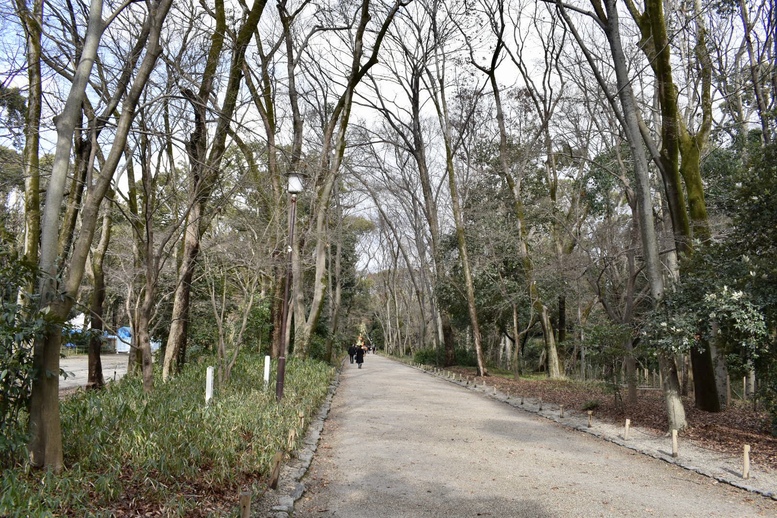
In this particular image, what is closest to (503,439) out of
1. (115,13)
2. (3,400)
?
(3,400)

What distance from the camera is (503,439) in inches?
361

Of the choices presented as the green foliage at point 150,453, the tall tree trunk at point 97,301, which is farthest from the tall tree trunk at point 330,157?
the green foliage at point 150,453

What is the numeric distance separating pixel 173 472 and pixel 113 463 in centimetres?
53

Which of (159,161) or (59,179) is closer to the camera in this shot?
(59,179)

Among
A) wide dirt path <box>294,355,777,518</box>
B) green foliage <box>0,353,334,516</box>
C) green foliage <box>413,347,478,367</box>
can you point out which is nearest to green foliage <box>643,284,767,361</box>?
wide dirt path <box>294,355,777,518</box>

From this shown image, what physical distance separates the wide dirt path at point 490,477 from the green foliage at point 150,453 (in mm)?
822

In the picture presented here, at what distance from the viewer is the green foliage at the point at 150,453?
4004 mm

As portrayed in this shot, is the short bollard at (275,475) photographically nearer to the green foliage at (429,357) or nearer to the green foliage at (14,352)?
the green foliage at (14,352)

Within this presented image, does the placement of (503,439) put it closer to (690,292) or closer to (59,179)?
(690,292)

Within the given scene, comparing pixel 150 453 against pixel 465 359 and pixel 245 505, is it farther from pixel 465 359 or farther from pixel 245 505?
pixel 465 359

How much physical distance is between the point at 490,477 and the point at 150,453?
3.92 metres

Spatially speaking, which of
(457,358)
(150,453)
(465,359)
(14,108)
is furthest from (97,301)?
(465,359)

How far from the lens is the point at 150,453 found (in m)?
5.00

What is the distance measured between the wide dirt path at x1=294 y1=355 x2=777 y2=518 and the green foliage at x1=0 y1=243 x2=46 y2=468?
2564 millimetres
